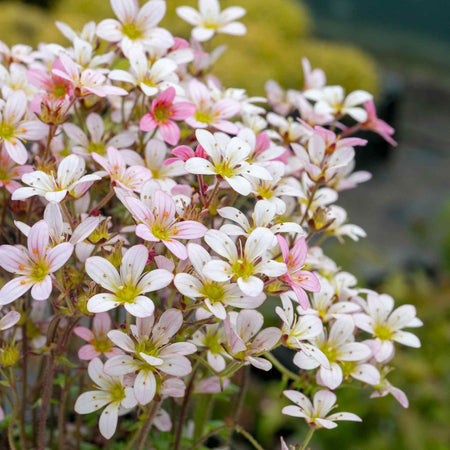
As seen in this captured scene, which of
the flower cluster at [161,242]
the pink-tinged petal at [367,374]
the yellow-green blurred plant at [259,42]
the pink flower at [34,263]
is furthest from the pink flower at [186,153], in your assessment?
the yellow-green blurred plant at [259,42]

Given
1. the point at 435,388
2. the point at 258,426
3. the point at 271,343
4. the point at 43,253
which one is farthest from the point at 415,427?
the point at 43,253

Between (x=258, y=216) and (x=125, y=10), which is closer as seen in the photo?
(x=258, y=216)

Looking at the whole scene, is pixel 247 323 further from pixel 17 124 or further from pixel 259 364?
pixel 17 124

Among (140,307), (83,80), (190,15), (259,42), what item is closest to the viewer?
(140,307)

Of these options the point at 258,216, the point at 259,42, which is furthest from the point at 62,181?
the point at 259,42

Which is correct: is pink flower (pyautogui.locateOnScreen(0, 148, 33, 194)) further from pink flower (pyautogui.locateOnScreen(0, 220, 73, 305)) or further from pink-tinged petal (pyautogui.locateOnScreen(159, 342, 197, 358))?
pink-tinged petal (pyautogui.locateOnScreen(159, 342, 197, 358))

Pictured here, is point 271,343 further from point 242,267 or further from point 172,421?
point 172,421

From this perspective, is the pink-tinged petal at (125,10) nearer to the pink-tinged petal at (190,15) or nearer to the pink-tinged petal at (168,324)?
the pink-tinged petal at (190,15)

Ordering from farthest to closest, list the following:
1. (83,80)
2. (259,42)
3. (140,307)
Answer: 1. (259,42)
2. (83,80)
3. (140,307)
